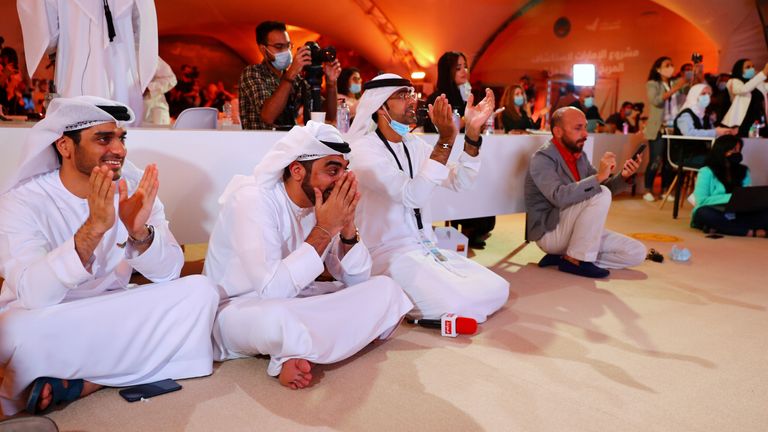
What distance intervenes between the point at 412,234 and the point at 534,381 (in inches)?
47.3

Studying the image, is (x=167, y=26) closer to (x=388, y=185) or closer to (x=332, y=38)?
(x=332, y=38)

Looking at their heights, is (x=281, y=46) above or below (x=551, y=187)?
above

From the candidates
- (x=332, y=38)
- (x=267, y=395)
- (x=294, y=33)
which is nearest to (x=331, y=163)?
(x=267, y=395)

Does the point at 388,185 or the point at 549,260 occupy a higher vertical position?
the point at 388,185

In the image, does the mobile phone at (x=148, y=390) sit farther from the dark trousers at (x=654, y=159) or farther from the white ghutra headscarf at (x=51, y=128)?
the dark trousers at (x=654, y=159)

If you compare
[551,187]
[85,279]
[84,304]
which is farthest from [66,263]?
[551,187]

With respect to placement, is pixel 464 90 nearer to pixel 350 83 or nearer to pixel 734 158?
pixel 350 83

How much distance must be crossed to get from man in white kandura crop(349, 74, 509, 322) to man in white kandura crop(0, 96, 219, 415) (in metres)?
1.14

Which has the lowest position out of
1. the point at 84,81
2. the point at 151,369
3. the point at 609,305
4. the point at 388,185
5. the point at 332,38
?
the point at 609,305

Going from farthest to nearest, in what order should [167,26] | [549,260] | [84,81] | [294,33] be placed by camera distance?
1. [294,33]
2. [167,26]
3. [549,260]
4. [84,81]

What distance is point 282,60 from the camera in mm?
4207

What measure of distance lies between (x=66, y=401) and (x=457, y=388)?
4.57 ft

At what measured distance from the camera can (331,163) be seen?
9.20ft

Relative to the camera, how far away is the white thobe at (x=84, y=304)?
224 centimetres
